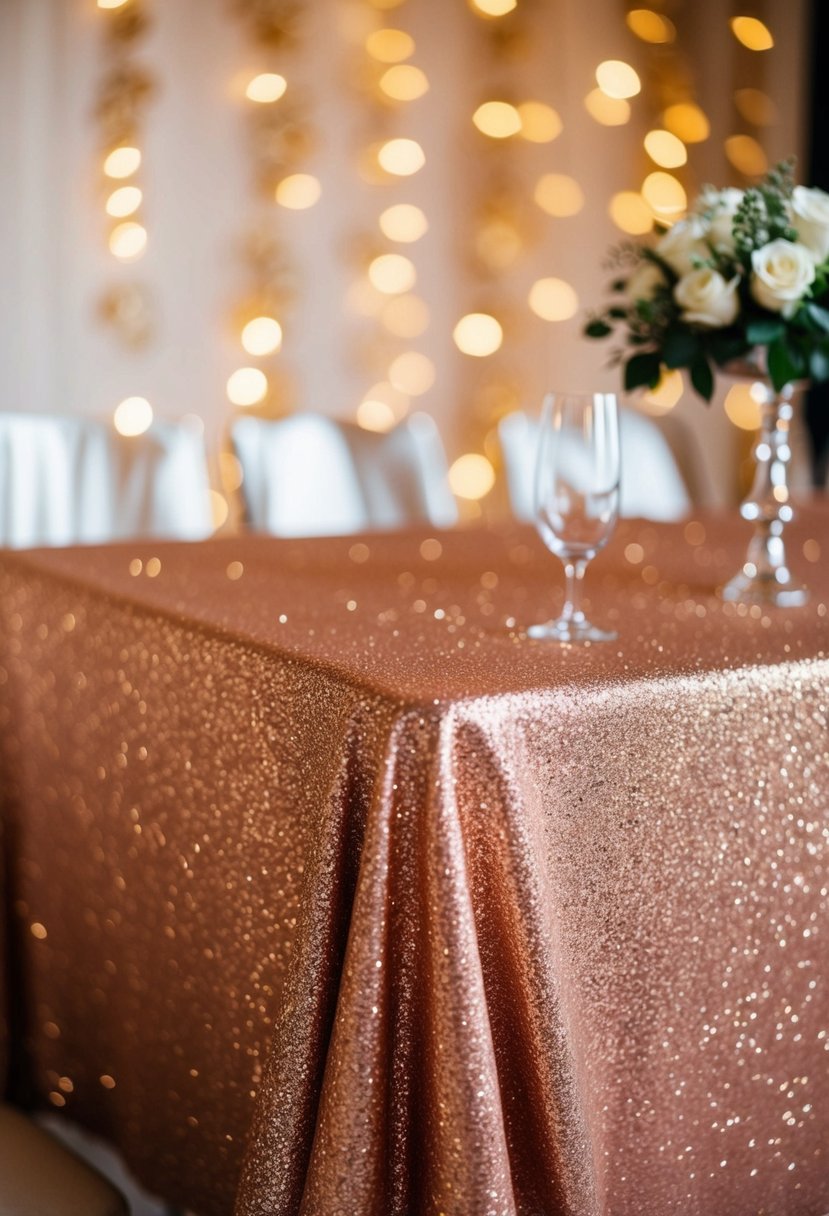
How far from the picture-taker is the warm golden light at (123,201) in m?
3.34

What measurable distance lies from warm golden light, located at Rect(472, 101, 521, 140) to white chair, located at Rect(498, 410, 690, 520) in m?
1.51

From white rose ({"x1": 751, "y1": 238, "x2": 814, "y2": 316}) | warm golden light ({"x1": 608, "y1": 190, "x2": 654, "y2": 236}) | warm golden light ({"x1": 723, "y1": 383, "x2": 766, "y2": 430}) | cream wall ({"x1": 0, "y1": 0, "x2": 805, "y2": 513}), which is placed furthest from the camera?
warm golden light ({"x1": 723, "y1": 383, "x2": 766, "y2": 430})

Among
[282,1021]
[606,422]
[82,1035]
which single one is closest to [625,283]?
[606,422]

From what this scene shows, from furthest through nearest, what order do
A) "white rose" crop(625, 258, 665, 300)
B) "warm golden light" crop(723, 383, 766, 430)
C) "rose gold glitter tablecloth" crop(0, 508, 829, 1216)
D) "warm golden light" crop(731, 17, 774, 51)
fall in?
"warm golden light" crop(723, 383, 766, 430) → "warm golden light" crop(731, 17, 774, 51) → "white rose" crop(625, 258, 665, 300) → "rose gold glitter tablecloth" crop(0, 508, 829, 1216)

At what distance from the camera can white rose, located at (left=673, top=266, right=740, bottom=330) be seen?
4.03ft

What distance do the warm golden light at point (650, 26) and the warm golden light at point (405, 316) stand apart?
1.14 meters

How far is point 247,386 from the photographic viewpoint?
3.59m

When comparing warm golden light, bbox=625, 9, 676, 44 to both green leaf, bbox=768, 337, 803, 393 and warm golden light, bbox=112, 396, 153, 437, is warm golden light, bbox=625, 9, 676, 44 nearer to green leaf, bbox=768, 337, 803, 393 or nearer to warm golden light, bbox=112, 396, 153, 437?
warm golden light, bbox=112, 396, 153, 437

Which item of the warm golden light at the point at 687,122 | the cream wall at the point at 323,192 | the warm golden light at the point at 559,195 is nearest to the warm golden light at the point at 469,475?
the cream wall at the point at 323,192

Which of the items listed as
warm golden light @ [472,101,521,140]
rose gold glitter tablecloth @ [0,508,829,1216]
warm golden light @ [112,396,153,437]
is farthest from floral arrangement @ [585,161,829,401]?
warm golden light @ [472,101,521,140]

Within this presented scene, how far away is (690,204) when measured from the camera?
429 cm

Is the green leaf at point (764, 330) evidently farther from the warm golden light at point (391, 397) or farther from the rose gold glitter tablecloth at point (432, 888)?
the warm golden light at point (391, 397)

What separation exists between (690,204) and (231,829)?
3698 mm

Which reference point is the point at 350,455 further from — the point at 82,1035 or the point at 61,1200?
the point at 61,1200
